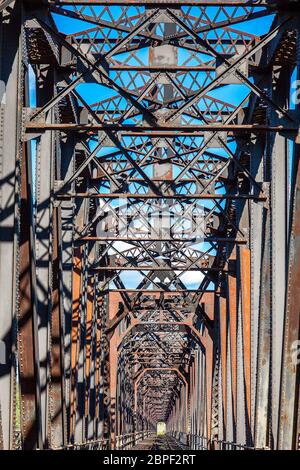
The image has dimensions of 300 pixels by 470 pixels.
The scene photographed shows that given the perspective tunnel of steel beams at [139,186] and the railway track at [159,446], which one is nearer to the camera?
the perspective tunnel of steel beams at [139,186]

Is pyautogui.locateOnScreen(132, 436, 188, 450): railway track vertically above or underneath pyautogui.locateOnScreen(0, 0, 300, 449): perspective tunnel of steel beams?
underneath

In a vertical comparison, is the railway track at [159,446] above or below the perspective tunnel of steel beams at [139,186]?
below

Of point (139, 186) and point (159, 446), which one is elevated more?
point (139, 186)

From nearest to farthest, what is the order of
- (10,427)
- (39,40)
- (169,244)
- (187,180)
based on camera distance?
1. (10,427)
2. (39,40)
3. (187,180)
4. (169,244)

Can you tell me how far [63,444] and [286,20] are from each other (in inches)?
370

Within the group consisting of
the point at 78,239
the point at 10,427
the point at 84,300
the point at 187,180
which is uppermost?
the point at 187,180

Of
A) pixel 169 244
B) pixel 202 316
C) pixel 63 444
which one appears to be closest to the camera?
pixel 63 444

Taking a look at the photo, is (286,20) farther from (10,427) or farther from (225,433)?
(225,433)

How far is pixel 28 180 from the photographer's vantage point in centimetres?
1254

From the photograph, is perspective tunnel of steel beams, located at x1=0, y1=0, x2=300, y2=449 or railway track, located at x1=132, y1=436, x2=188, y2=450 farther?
railway track, located at x1=132, y1=436, x2=188, y2=450

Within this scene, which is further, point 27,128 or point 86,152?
point 86,152

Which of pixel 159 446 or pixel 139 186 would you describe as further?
pixel 159 446

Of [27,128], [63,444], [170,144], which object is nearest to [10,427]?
[27,128]

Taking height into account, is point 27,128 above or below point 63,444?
above
